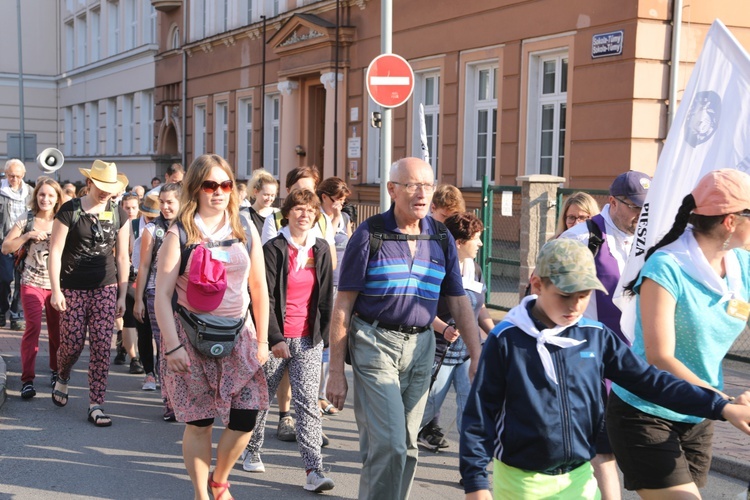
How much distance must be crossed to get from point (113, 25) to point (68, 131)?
886cm

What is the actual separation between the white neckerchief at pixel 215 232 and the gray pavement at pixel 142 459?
1.62 meters

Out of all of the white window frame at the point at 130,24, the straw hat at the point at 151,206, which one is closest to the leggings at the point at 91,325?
the straw hat at the point at 151,206

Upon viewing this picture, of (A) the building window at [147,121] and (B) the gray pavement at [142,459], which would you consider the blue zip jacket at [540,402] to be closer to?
(B) the gray pavement at [142,459]

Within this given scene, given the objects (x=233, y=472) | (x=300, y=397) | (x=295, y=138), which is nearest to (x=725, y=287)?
(x=300, y=397)

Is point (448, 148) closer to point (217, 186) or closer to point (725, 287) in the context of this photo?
point (217, 186)

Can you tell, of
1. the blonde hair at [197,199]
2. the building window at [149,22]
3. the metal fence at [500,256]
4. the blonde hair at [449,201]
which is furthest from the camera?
the building window at [149,22]

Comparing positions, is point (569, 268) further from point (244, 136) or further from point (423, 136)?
point (244, 136)

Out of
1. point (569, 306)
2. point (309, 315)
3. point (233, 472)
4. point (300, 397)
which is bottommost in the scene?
point (233, 472)

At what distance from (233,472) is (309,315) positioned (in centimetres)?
110

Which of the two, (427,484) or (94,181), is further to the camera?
(94,181)

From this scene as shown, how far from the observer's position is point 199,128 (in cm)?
3130

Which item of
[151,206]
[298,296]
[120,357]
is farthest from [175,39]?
[298,296]

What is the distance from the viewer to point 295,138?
979 inches

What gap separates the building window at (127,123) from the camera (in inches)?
1499
